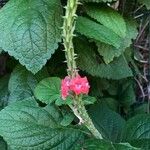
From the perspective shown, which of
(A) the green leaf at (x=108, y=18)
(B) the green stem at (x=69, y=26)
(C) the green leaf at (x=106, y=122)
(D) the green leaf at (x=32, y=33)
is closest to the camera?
(B) the green stem at (x=69, y=26)

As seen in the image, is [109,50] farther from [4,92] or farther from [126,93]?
[126,93]

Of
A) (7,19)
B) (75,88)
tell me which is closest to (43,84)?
(7,19)

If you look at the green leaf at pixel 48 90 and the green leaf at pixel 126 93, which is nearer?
the green leaf at pixel 48 90

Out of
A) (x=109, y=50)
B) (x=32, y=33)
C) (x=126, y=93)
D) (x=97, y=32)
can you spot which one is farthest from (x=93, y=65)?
(x=126, y=93)

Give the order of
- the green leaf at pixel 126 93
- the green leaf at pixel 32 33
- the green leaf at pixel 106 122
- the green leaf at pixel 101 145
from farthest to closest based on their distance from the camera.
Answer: the green leaf at pixel 126 93 < the green leaf at pixel 106 122 < the green leaf at pixel 32 33 < the green leaf at pixel 101 145

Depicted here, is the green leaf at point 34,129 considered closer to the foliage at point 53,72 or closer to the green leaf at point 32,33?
the foliage at point 53,72

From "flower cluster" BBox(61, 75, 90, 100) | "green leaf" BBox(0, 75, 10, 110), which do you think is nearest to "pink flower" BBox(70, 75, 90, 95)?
"flower cluster" BBox(61, 75, 90, 100)

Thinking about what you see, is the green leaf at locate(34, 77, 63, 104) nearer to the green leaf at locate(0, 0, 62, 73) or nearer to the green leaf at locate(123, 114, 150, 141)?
the green leaf at locate(0, 0, 62, 73)

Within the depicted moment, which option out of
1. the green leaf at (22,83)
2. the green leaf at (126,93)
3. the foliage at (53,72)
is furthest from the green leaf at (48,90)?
the green leaf at (126,93)
